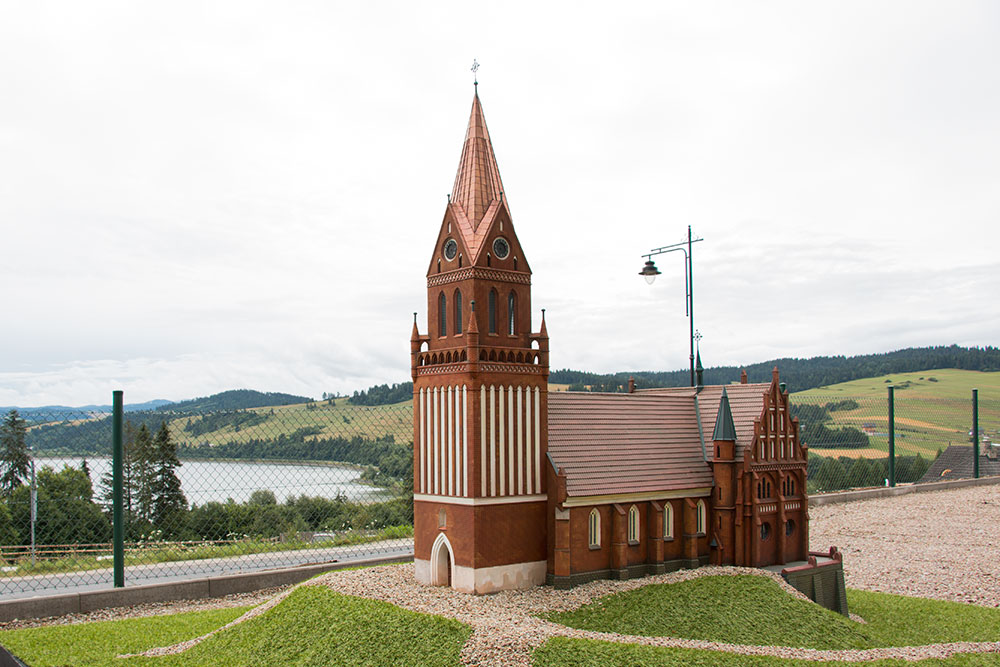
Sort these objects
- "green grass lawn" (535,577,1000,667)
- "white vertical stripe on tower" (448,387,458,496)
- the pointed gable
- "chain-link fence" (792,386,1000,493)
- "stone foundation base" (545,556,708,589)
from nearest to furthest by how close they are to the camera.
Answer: "green grass lawn" (535,577,1000,667), "stone foundation base" (545,556,708,589), "white vertical stripe on tower" (448,387,458,496), the pointed gable, "chain-link fence" (792,386,1000,493)

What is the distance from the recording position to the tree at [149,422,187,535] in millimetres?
17594

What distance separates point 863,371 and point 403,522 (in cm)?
7268

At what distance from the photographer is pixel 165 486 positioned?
58.3 feet

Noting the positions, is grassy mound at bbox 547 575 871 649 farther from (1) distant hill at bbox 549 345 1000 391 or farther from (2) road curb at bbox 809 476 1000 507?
(1) distant hill at bbox 549 345 1000 391

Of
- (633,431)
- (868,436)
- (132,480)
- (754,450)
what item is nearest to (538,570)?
(633,431)

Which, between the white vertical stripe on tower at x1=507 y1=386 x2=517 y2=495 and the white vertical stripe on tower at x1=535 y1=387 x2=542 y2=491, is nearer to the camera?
the white vertical stripe on tower at x1=507 y1=386 x2=517 y2=495

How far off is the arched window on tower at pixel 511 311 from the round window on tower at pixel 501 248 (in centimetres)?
80

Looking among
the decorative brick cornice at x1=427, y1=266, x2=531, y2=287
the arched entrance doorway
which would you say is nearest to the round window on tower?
the decorative brick cornice at x1=427, y1=266, x2=531, y2=287

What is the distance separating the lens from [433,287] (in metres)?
16.5

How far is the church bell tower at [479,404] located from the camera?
15.1 meters

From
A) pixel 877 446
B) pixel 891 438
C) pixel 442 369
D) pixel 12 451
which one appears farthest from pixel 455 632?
pixel 877 446

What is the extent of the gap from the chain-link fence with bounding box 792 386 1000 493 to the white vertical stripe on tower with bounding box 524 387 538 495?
23650 mm

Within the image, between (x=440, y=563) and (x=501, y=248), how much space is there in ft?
21.7

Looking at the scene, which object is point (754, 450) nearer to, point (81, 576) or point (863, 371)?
point (81, 576)
